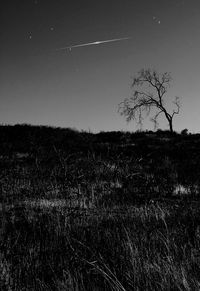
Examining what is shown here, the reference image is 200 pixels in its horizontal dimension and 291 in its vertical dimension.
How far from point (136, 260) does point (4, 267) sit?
1.27 meters

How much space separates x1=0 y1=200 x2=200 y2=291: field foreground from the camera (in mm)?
2984

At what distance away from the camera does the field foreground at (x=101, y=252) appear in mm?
2984

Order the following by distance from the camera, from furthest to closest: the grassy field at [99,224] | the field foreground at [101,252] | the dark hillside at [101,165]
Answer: the dark hillside at [101,165] < the grassy field at [99,224] < the field foreground at [101,252]

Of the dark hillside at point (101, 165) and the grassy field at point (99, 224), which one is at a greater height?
the dark hillside at point (101, 165)

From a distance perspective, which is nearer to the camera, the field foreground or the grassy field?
the field foreground

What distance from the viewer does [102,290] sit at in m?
2.96

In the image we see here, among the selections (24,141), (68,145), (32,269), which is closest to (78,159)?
(68,145)

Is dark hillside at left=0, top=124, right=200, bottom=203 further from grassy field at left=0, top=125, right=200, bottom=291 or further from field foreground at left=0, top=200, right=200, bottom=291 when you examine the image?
field foreground at left=0, top=200, right=200, bottom=291

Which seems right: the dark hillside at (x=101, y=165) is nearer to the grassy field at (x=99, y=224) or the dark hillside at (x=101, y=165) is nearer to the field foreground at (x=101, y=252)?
the grassy field at (x=99, y=224)

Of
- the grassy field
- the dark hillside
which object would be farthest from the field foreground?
the dark hillside

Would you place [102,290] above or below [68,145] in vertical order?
below

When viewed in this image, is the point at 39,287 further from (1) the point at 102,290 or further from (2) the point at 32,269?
(1) the point at 102,290

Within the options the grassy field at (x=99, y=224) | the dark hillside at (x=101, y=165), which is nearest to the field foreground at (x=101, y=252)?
the grassy field at (x=99, y=224)

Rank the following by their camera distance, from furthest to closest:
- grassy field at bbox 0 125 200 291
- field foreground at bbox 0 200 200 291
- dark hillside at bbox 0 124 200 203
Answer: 1. dark hillside at bbox 0 124 200 203
2. grassy field at bbox 0 125 200 291
3. field foreground at bbox 0 200 200 291
